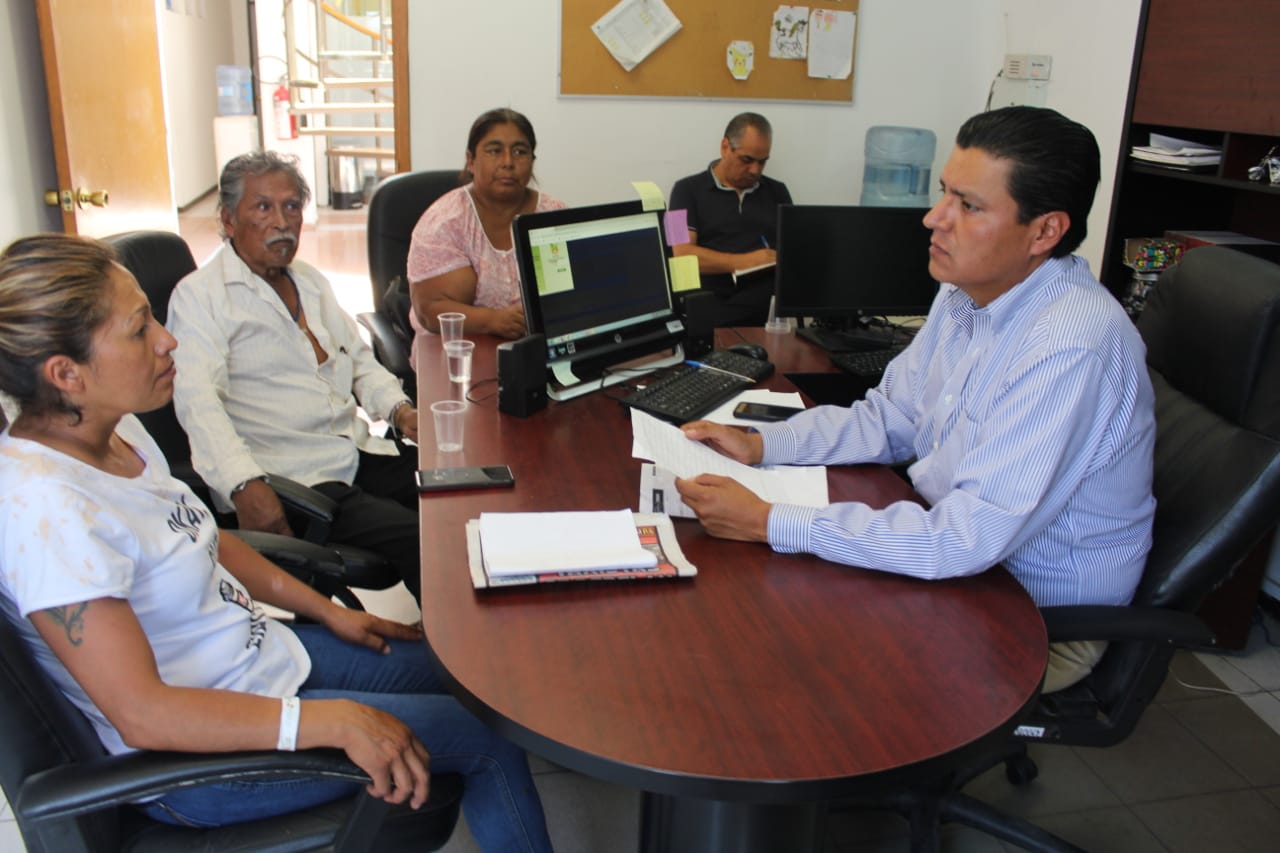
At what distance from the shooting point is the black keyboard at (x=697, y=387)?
2.07 meters

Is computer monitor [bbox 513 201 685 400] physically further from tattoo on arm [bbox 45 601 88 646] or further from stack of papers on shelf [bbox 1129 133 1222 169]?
stack of papers on shelf [bbox 1129 133 1222 169]

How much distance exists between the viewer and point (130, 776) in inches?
43.7

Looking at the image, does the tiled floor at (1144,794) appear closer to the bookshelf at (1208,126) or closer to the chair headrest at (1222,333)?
the bookshelf at (1208,126)

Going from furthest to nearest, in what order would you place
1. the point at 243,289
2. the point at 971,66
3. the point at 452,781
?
the point at 971,66
the point at 243,289
the point at 452,781

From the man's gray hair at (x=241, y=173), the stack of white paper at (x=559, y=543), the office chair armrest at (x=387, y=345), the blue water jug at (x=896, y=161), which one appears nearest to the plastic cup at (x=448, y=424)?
the stack of white paper at (x=559, y=543)

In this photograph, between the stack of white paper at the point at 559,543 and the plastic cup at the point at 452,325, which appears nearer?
the stack of white paper at the point at 559,543

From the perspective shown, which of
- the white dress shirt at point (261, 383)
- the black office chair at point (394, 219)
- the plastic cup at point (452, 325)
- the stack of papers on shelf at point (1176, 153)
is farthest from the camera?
the black office chair at point (394, 219)

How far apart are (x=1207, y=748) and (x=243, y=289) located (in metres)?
2.41

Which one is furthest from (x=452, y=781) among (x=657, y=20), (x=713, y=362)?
(x=657, y=20)

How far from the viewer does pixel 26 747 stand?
43.8 inches

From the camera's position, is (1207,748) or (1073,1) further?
(1073,1)

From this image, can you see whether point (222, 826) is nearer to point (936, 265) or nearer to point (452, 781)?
point (452, 781)

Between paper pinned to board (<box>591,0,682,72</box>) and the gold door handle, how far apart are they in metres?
1.91

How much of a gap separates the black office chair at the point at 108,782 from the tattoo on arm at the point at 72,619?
5cm
